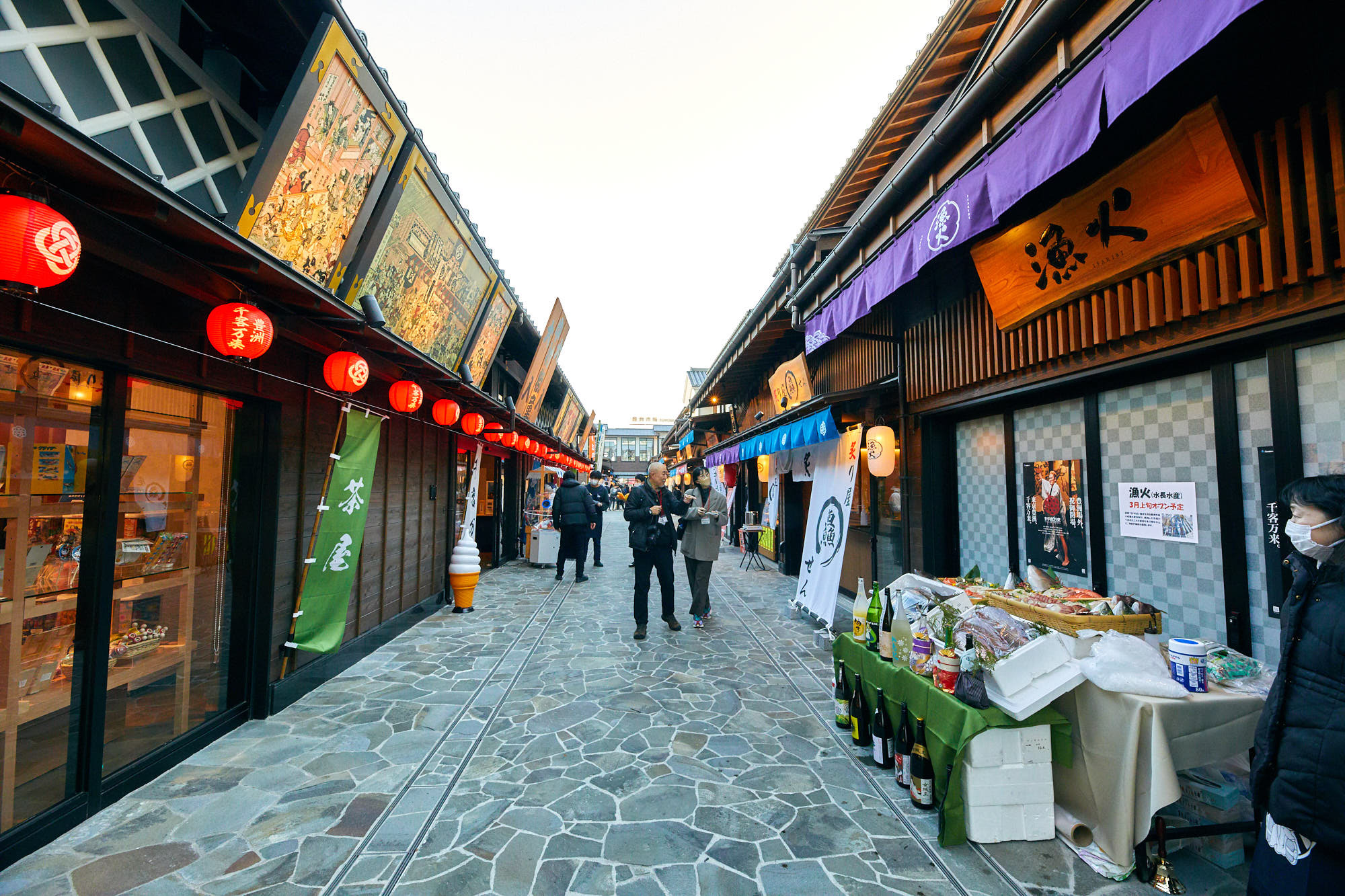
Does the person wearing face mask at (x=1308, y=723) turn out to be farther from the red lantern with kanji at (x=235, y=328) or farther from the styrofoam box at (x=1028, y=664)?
the red lantern with kanji at (x=235, y=328)

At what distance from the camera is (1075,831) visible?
3252mm

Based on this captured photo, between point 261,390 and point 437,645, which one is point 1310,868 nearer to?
point 261,390

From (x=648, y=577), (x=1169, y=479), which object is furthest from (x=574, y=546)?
(x=1169, y=479)

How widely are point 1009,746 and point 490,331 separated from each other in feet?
34.6

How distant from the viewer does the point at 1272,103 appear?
323 centimetres

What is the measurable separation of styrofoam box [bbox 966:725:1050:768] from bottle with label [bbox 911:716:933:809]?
1.46 feet

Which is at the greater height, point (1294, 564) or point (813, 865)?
point (1294, 564)

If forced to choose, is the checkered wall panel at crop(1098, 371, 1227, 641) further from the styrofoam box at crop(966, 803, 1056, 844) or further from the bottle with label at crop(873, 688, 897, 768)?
the bottle with label at crop(873, 688, 897, 768)

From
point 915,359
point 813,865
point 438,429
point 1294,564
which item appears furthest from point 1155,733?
point 438,429

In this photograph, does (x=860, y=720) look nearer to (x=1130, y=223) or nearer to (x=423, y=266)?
(x=1130, y=223)

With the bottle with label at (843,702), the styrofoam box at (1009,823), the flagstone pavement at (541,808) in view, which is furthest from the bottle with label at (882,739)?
the styrofoam box at (1009,823)

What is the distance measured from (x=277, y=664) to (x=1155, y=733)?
7044 millimetres

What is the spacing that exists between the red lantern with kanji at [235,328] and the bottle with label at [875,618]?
17.6 ft

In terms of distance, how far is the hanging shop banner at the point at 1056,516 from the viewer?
195 inches
